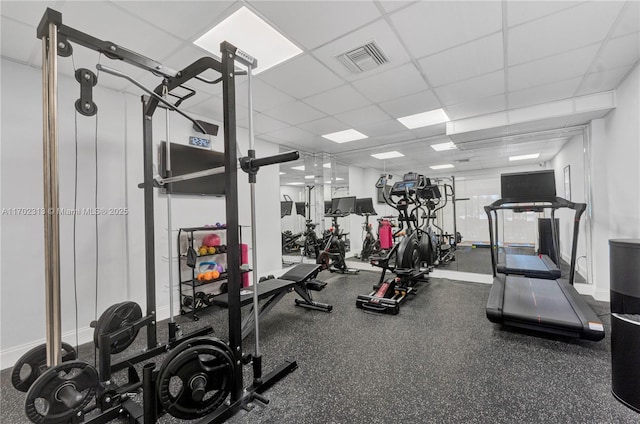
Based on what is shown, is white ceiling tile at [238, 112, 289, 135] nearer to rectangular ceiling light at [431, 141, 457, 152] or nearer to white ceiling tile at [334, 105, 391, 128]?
white ceiling tile at [334, 105, 391, 128]

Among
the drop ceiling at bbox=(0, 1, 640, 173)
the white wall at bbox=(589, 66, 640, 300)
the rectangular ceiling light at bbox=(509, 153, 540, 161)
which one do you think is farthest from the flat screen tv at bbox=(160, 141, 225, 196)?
the rectangular ceiling light at bbox=(509, 153, 540, 161)

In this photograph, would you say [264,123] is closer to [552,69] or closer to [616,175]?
[552,69]

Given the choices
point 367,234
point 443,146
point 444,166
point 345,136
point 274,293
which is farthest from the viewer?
point 444,166

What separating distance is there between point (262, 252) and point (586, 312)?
4.49 m

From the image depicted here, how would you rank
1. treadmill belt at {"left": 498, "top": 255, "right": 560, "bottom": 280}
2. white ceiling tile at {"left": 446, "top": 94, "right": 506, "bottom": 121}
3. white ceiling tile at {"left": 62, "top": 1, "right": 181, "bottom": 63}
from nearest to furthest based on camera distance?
1. white ceiling tile at {"left": 62, "top": 1, "right": 181, "bottom": 63}
2. treadmill belt at {"left": 498, "top": 255, "right": 560, "bottom": 280}
3. white ceiling tile at {"left": 446, "top": 94, "right": 506, "bottom": 121}

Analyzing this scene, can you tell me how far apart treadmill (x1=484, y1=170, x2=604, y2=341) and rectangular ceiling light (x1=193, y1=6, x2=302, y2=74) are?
3.33 m

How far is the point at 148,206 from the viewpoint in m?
2.28

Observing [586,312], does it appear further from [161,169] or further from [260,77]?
[161,169]

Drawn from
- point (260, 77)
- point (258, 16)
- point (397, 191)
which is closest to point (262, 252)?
point (397, 191)

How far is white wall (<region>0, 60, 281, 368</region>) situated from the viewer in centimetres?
248

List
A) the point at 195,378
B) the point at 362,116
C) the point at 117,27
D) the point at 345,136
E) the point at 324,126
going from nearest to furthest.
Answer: the point at 195,378 < the point at 117,27 < the point at 362,116 < the point at 324,126 < the point at 345,136

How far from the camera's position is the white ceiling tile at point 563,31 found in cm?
209

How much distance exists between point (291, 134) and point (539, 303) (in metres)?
4.46

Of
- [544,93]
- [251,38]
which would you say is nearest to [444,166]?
[544,93]
